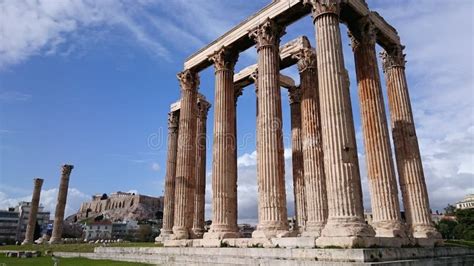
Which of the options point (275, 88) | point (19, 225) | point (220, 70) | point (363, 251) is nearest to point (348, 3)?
point (275, 88)

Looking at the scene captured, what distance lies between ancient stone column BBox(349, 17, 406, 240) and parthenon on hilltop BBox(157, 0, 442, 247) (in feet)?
0.20

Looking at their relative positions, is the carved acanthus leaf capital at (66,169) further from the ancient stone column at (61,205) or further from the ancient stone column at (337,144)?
the ancient stone column at (337,144)

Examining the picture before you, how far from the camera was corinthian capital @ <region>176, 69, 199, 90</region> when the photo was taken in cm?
3278

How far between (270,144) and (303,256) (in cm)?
797

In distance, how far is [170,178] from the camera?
129ft

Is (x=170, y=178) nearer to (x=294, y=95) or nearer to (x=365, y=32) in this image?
(x=294, y=95)

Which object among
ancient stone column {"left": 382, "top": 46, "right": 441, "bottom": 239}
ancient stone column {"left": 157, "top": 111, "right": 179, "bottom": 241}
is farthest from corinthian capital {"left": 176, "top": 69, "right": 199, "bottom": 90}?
ancient stone column {"left": 382, "top": 46, "right": 441, "bottom": 239}

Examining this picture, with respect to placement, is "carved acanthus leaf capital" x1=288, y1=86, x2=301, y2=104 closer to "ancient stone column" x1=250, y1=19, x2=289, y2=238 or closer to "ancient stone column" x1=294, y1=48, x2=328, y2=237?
"ancient stone column" x1=294, y1=48, x2=328, y2=237

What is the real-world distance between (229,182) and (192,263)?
6.55m

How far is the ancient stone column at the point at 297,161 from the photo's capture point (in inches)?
1119

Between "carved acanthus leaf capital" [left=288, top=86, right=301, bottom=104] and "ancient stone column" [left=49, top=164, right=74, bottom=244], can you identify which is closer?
"carved acanthus leaf capital" [left=288, top=86, right=301, bottom=104]

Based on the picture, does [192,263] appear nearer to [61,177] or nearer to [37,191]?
[61,177]

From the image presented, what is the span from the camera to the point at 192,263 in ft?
68.5

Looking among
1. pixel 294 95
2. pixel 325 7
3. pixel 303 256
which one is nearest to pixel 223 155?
pixel 294 95
